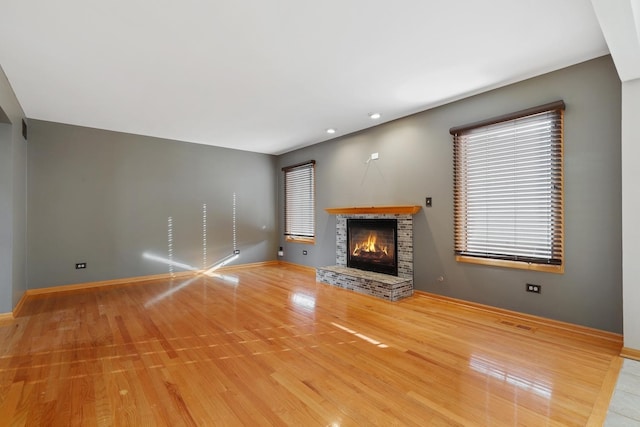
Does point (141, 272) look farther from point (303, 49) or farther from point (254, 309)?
point (303, 49)

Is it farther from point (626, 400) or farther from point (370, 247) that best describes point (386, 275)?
point (626, 400)

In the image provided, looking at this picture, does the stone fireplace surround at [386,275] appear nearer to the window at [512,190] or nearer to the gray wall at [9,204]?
the window at [512,190]

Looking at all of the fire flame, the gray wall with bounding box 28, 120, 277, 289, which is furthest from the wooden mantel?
the gray wall with bounding box 28, 120, 277, 289

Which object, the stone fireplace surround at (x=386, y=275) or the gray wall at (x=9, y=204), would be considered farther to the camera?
the stone fireplace surround at (x=386, y=275)

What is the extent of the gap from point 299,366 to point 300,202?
4.50 m

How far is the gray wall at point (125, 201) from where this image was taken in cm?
462

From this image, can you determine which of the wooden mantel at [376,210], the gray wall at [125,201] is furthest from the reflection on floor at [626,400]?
the gray wall at [125,201]

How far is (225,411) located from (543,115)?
392 centimetres

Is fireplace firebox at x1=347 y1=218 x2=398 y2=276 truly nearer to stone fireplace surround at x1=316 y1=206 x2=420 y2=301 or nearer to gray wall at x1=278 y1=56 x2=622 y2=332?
stone fireplace surround at x1=316 y1=206 x2=420 y2=301

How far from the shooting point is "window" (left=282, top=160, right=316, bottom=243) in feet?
20.6

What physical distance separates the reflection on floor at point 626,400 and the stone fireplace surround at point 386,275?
2225 mm

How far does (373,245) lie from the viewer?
16.3 ft

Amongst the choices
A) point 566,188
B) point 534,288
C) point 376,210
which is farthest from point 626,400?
point 376,210

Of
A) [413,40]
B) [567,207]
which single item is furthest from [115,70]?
[567,207]
